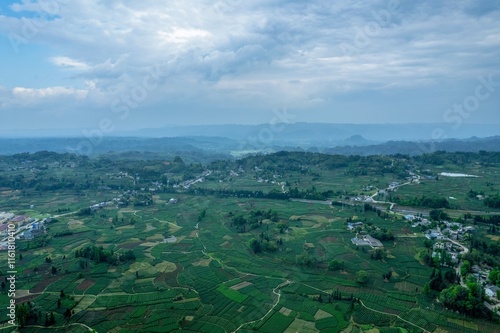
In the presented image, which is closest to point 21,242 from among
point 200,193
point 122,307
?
point 122,307

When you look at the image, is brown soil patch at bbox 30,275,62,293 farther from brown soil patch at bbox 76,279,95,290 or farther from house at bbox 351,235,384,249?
house at bbox 351,235,384,249

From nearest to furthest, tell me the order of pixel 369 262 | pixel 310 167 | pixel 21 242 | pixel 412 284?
pixel 412 284, pixel 369 262, pixel 21 242, pixel 310 167

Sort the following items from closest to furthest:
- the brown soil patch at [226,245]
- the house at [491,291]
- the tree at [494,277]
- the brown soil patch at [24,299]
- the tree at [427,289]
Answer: the house at [491,291] < the tree at [427,289] < the brown soil patch at [24,299] < the tree at [494,277] < the brown soil patch at [226,245]

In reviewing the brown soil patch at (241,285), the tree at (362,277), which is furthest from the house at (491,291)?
the brown soil patch at (241,285)

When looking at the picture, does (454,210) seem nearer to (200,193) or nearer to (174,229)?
(174,229)

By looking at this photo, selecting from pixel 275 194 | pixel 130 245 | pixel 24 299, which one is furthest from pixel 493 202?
pixel 24 299

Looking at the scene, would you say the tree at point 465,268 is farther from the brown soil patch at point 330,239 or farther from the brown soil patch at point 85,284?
the brown soil patch at point 85,284

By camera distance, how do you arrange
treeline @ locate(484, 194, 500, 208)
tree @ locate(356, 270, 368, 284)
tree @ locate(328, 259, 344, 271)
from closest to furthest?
tree @ locate(356, 270, 368, 284), tree @ locate(328, 259, 344, 271), treeline @ locate(484, 194, 500, 208)

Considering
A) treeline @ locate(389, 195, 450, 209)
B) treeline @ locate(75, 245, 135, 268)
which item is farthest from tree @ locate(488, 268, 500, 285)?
treeline @ locate(75, 245, 135, 268)
